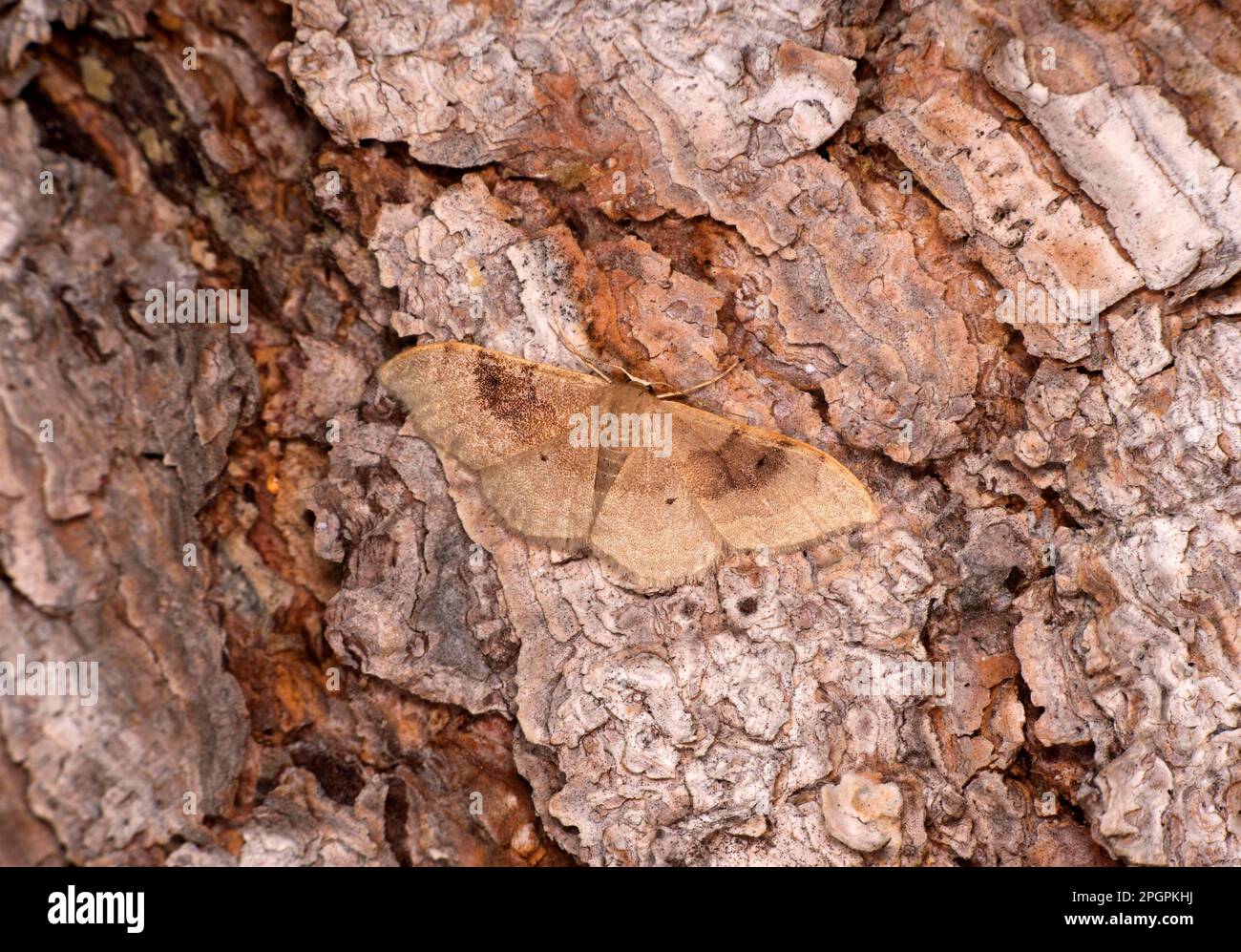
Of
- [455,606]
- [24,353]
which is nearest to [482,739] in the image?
[455,606]

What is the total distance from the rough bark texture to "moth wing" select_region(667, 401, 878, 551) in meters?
0.10

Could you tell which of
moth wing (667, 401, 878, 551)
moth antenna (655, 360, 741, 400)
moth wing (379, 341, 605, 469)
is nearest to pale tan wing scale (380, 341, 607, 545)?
moth wing (379, 341, 605, 469)

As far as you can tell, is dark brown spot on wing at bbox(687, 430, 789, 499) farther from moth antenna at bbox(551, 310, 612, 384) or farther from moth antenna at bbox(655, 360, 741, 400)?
moth antenna at bbox(551, 310, 612, 384)

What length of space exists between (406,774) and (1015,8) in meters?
3.32

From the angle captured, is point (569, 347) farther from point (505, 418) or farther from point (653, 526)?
point (653, 526)

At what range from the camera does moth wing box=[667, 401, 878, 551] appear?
2.94m

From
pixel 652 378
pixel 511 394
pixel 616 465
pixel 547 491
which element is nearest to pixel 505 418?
pixel 511 394

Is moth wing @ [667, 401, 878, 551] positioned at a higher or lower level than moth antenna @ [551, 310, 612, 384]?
lower

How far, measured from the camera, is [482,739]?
10.1 ft

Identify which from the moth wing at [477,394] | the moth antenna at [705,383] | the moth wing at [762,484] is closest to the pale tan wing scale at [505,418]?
the moth wing at [477,394]

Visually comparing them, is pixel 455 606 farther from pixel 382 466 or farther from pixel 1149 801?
pixel 1149 801

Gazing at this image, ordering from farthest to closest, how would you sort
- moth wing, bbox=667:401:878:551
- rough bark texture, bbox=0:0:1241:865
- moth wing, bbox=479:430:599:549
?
moth wing, bbox=479:430:599:549 < moth wing, bbox=667:401:878:551 < rough bark texture, bbox=0:0:1241:865

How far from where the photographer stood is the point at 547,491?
3.08m

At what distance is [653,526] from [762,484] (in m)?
0.43
